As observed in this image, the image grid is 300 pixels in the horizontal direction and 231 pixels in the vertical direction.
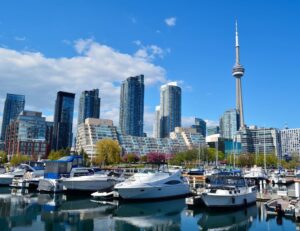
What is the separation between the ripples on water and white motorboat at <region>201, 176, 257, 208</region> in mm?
1094

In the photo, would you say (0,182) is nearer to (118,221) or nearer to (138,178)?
(138,178)

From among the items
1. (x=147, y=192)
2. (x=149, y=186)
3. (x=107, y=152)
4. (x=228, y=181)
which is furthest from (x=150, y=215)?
(x=107, y=152)

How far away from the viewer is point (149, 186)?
150 feet

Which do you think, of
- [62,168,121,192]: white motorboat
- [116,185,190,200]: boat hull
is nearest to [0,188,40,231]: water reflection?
[62,168,121,192]: white motorboat

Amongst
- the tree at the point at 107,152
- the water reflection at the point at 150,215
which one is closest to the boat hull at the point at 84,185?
the water reflection at the point at 150,215

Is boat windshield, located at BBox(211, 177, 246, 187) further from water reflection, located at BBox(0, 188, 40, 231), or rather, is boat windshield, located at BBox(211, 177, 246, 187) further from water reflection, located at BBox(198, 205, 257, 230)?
water reflection, located at BBox(0, 188, 40, 231)

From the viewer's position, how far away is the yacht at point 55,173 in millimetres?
57062

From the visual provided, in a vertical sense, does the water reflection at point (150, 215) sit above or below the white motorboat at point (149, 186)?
below

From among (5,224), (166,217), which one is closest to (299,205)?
(166,217)

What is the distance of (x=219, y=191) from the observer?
129 ft

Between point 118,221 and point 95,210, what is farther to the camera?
point 95,210

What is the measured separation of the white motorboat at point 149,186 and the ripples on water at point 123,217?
4.29ft

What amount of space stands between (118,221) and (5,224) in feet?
38.1

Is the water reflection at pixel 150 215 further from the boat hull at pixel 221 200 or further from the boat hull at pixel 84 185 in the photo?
the boat hull at pixel 84 185
